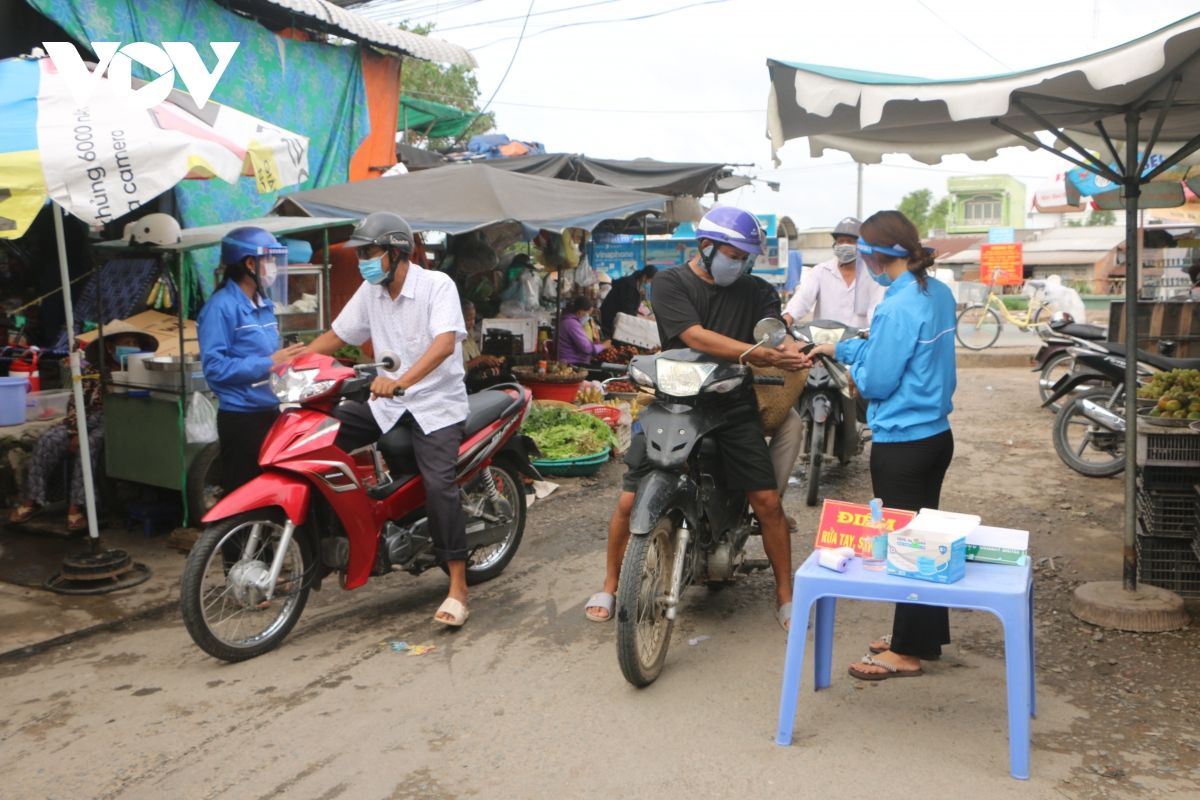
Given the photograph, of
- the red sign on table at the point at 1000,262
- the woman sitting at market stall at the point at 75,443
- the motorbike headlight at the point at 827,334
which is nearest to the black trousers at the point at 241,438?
the woman sitting at market stall at the point at 75,443

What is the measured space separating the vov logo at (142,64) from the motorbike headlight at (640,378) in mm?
2762

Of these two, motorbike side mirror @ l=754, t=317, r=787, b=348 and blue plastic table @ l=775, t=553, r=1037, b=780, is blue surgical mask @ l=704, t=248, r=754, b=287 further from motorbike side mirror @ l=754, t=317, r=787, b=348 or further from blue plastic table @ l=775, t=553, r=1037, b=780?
blue plastic table @ l=775, t=553, r=1037, b=780

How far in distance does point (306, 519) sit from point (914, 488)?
108 inches

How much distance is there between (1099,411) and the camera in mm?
8094

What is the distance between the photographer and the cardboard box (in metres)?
3.59

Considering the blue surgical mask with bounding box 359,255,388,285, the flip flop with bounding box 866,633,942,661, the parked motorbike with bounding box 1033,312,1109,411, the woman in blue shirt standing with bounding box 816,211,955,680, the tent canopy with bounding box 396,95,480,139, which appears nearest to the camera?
the woman in blue shirt standing with bounding box 816,211,955,680

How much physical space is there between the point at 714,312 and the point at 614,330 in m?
8.55

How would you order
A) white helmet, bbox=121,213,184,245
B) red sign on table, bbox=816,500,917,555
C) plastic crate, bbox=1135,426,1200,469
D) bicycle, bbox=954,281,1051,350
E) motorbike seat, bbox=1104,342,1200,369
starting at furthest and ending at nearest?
bicycle, bbox=954,281,1051,350 < motorbike seat, bbox=1104,342,1200,369 < white helmet, bbox=121,213,184,245 < plastic crate, bbox=1135,426,1200,469 < red sign on table, bbox=816,500,917,555

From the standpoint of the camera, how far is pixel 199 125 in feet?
17.7

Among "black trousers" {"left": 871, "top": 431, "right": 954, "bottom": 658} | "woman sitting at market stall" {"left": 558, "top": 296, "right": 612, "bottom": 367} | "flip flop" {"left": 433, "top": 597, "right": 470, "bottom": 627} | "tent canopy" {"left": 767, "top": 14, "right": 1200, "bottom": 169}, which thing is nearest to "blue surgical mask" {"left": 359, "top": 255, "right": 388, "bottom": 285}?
"flip flop" {"left": 433, "top": 597, "right": 470, "bottom": 627}

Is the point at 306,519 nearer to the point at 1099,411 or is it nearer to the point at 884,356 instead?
the point at 884,356

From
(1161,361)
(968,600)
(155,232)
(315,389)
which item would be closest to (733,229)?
(968,600)

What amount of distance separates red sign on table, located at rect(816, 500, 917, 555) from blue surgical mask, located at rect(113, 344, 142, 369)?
16.0 ft

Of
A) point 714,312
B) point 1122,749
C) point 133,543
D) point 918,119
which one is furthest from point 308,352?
point 1122,749
